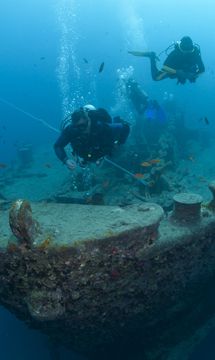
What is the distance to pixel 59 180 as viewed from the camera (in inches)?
493

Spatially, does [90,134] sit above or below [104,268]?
above

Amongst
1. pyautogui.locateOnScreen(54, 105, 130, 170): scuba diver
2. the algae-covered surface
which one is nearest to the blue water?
pyautogui.locateOnScreen(54, 105, 130, 170): scuba diver

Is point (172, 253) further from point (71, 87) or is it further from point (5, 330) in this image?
point (71, 87)

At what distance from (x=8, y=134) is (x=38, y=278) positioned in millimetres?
44385

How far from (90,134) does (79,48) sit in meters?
95.5

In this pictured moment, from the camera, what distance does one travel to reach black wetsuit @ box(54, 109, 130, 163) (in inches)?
243

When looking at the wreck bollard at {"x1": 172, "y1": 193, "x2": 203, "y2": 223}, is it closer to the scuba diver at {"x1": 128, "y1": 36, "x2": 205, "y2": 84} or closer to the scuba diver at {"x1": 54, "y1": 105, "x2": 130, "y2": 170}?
the scuba diver at {"x1": 54, "y1": 105, "x2": 130, "y2": 170}

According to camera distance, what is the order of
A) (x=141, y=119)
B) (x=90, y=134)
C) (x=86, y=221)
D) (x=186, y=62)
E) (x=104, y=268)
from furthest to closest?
1. (x=141, y=119)
2. (x=186, y=62)
3. (x=90, y=134)
4. (x=86, y=221)
5. (x=104, y=268)

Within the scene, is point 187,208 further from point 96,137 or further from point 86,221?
point 96,137

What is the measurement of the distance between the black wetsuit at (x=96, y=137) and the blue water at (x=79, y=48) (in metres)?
27.2

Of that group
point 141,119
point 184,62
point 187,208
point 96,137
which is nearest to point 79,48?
point 141,119

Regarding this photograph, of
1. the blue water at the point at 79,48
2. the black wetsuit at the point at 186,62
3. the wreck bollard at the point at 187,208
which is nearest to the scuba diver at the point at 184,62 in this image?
the black wetsuit at the point at 186,62

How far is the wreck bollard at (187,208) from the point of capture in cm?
477

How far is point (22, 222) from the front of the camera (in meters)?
3.60
